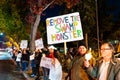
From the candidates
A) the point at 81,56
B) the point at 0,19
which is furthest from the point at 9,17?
the point at 81,56

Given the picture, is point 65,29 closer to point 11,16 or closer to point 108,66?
point 108,66

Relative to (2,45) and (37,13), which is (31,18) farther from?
(2,45)

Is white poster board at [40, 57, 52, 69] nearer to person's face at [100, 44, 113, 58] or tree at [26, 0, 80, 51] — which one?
person's face at [100, 44, 113, 58]

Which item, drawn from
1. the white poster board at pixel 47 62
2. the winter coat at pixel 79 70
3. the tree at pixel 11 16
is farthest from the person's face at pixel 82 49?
the tree at pixel 11 16

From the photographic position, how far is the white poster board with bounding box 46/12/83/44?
12047 millimetres

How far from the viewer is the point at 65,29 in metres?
12.3

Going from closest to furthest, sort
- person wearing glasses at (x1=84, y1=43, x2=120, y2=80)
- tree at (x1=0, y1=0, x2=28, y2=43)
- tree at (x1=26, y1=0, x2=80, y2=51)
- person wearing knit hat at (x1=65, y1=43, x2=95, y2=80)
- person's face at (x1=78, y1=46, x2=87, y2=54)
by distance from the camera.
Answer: person wearing glasses at (x1=84, y1=43, x2=120, y2=80)
person wearing knit hat at (x1=65, y1=43, x2=95, y2=80)
person's face at (x1=78, y1=46, x2=87, y2=54)
tree at (x1=26, y1=0, x2=80, y2=51)
tree at (x1=0, y1=0, x2=28, y2=43)

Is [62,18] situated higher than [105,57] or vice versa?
[62,18]

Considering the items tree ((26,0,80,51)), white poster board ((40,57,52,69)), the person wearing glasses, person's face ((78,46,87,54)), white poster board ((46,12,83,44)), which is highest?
tree ((26,0,80,51))

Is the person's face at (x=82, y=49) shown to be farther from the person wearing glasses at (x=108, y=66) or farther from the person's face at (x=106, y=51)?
the person's face at (x=106, y=51)

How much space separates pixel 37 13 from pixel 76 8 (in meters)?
13.1

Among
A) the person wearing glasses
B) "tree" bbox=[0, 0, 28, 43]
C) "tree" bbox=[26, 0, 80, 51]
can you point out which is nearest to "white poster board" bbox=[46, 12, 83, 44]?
the person wearing glasses

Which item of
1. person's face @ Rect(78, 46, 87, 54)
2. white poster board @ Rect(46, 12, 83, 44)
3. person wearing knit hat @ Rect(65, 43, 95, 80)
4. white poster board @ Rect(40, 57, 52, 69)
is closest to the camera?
person wearing knit hat @ Rect(65, 43, 95, 80)

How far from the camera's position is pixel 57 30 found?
40.9 ft
